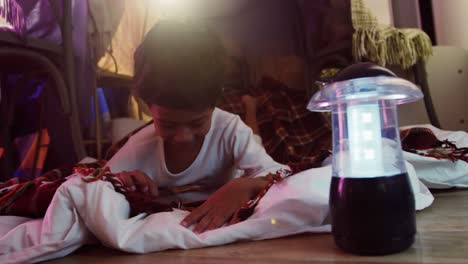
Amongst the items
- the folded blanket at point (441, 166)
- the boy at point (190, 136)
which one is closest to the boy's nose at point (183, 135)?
the boy at point (190, 136)

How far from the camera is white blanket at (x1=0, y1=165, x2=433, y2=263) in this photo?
0.54 metres

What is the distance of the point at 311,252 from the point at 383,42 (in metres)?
0.90

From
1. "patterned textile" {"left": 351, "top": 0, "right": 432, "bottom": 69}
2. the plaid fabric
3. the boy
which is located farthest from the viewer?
"patterned textile" {"left": 351, "top": 0, "right": 432, "bottom": 69}

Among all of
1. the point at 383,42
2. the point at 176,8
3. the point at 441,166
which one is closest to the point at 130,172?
the point at 176,8

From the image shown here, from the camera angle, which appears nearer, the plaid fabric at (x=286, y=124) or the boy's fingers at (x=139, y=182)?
the boy's fingers at (x=139, y=182)

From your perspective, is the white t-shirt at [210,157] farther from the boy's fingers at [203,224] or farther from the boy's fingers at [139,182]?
the boy's fingers at [203,224]

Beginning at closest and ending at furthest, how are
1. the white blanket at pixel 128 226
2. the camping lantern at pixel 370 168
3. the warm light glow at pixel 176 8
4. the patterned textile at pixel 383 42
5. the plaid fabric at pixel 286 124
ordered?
the camping lantern at pixel 370 168 → the white blanket at pixel 128 226 → the warm light glow at pixel 176 8 → the plaid fabric at pixel 286 124 → the patterned textile at pixel 383 42

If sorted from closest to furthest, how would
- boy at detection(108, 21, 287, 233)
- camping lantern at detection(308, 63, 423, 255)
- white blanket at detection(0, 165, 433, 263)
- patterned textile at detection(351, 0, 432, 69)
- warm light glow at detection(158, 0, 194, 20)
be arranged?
camping lantern at detection(308, 63, 423, 255), white blanket at detection(0, 165, 433, 263), boy at detection(108, 21, 287, 233), warm light glow at detection(158, 0, 194, 20), patterned textile at detection(351, 0, 432, 69)

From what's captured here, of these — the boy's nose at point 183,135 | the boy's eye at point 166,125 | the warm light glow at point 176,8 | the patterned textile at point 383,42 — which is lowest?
the boy's nose at point 183,135

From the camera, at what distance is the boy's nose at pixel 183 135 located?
0.74m

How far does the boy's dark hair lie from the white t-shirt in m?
0.07

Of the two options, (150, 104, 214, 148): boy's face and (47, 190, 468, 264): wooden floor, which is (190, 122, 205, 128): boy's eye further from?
(47, 190, 468, 264): wooden floor

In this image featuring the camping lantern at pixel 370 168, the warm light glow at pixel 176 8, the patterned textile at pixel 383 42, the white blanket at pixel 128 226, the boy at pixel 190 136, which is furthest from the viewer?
the patterned textile at pixel 383 42

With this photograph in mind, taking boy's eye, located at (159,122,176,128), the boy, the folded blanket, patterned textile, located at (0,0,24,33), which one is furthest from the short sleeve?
patterned textile, located at (0,0,24,33)
